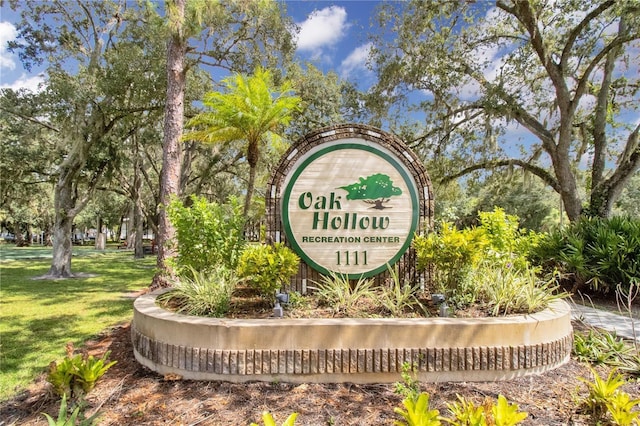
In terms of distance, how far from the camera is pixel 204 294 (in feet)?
13.7

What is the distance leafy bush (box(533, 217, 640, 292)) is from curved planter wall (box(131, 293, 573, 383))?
4.03 metres

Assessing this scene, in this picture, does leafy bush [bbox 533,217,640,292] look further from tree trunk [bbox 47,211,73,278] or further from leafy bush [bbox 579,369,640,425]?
tree trunk [bbox 47,211,73,278]

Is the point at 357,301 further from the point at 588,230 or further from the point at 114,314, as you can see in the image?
the point at 588,230

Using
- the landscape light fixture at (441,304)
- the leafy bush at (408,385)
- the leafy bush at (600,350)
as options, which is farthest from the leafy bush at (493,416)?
the leafy bush at (600,350)

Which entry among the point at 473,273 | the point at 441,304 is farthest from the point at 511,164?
the point at 441,304

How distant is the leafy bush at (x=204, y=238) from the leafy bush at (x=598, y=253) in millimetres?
6211

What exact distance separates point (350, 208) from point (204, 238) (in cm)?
195

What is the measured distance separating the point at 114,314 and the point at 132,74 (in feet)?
23.1

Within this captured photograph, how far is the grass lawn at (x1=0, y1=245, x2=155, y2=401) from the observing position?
425 cm

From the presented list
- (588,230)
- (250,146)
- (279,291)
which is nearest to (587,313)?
(588,230)

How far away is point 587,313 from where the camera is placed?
5887 millimetres

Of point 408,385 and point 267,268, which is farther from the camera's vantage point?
point 267,268

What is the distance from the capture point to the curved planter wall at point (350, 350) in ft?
11.1

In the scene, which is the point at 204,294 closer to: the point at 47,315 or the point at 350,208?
the point at 350,208
